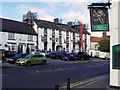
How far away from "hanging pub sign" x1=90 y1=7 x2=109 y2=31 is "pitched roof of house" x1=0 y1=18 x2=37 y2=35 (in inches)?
1958

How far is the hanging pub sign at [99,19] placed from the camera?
13391 millimetres

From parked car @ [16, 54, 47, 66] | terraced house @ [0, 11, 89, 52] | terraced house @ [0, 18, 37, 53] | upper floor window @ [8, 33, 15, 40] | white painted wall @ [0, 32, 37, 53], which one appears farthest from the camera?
terraced house @ [0, 11, 89, 52]

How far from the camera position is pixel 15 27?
66.8 m

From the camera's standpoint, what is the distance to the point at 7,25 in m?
64.9

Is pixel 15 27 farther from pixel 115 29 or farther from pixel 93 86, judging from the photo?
pixel 115 29

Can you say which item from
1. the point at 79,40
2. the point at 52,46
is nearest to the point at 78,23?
the point at 79,40

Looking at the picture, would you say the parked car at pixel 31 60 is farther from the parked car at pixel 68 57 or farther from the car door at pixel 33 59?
the parked car at pixel 68 57

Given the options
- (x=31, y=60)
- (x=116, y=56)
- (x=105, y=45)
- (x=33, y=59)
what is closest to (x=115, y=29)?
(x=116, y=56)

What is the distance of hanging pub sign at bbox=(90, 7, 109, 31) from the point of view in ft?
43.9

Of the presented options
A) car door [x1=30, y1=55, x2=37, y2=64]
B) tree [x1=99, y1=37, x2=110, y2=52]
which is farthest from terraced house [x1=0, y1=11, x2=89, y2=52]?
car door [x1=30, y1=55, x2=37, y2=64]

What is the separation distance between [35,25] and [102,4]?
6057cm

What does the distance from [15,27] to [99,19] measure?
54.8m

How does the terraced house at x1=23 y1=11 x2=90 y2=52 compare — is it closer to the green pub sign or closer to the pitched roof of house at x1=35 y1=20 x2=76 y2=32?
the pitched roof of house at x1=35 y1=20 x2=76 y2=32

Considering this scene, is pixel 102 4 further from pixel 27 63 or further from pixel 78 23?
pixel 78 23
